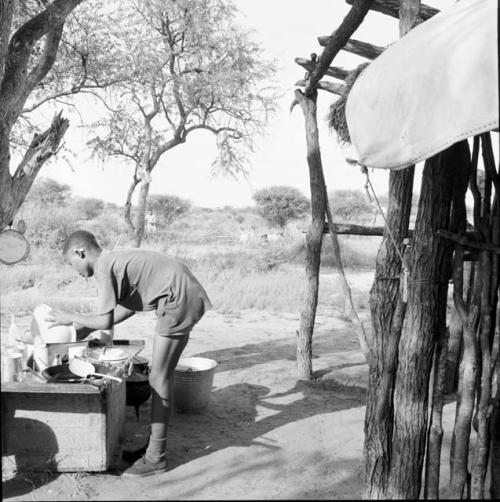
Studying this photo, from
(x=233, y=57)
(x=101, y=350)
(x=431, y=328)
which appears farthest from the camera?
(x=233, y=57)

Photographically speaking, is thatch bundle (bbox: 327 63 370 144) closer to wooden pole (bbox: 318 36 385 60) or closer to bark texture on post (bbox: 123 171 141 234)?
wooden pole (bbox: 318 36 385 60)

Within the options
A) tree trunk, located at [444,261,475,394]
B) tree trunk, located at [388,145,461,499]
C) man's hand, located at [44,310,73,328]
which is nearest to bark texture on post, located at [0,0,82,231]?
man's hand, located at [44,310,73,328]

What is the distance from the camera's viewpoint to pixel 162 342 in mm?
3465

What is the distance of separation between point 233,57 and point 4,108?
1126cm

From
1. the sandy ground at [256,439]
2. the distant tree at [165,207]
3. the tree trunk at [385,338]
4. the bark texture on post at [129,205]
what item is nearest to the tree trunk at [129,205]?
the bark texture on post at [129,205]

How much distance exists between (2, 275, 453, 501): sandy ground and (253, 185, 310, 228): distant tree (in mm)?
22180

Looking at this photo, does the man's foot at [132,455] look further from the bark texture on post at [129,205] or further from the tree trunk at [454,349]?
the bark texture on post at [129,205]

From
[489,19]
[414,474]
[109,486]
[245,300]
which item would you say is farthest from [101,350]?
[245,300]

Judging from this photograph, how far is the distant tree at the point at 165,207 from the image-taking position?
31750 mm

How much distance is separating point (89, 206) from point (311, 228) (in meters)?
32.4

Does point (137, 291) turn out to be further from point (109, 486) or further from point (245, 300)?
point (245, 300)

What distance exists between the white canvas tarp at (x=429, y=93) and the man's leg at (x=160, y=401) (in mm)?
1699

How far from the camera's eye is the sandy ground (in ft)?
10.7

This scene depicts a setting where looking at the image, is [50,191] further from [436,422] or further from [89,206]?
[436,422]
